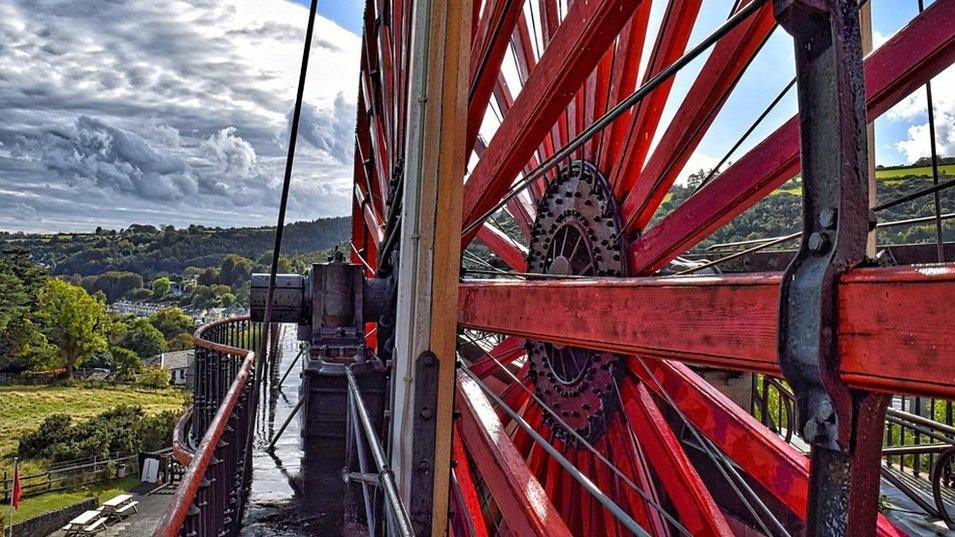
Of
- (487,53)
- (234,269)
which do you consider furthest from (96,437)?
(234,269)

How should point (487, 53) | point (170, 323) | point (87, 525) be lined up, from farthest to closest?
1. point (170, 323)
2. point (87, 525)
3. point (487, 53)

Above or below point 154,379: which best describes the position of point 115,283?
above

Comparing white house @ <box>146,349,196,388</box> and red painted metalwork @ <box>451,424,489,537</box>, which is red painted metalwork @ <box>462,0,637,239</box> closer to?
red painted metalwork @ <box>451,424,489,537</box>

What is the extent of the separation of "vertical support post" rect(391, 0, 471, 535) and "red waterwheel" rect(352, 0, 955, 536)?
20cm

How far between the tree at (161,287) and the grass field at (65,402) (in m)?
59.4

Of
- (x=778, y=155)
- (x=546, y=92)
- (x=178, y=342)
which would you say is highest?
(x=546, y=92)

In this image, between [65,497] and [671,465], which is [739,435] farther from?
[65,497]

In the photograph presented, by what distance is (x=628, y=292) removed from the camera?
195 cm

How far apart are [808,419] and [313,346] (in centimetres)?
406

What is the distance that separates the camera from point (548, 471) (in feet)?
16.4

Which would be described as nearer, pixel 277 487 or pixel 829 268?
pixel 829 268

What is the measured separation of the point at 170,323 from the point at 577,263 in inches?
3581

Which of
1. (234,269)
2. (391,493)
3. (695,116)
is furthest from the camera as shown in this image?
(234,269)

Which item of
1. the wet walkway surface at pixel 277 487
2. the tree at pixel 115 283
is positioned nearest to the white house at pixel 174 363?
the tree at pixel 115 283
